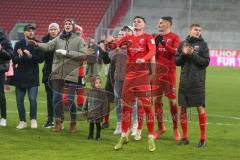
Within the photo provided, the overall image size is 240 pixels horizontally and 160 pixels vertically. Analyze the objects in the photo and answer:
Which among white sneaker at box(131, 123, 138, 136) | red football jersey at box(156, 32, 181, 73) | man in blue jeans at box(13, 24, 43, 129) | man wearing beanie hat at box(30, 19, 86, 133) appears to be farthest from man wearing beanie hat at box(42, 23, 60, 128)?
red football jersey at box(156, 32, 181, 73)

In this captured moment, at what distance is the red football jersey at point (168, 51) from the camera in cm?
1188

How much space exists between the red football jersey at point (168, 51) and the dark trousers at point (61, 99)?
5.24 feet

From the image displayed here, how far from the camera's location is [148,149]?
10633mm

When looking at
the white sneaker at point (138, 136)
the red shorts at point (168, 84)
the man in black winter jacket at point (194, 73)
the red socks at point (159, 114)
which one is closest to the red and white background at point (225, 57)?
the red socks at point (159, 114)

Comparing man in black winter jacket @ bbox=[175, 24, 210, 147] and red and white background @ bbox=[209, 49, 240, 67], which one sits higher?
red and white background @ bbox=[209, 49, 240, 67]

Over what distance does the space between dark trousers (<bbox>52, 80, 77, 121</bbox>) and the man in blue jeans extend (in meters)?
0.49

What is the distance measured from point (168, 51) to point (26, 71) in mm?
2768

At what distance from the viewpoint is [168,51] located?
11883mm

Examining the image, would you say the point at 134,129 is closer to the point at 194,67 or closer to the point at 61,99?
the point at 61,99

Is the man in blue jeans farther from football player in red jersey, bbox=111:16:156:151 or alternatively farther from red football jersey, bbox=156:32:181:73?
football player in red jersey, bbox=111:16:156:151

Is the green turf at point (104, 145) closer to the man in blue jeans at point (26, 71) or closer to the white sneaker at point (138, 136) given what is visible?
the white sneaker at point (138, 136)

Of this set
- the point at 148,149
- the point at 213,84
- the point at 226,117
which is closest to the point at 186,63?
the point at 148,149

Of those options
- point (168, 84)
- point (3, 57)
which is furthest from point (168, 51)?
point (3, 57)

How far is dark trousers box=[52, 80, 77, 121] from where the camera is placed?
12304 millimetres
